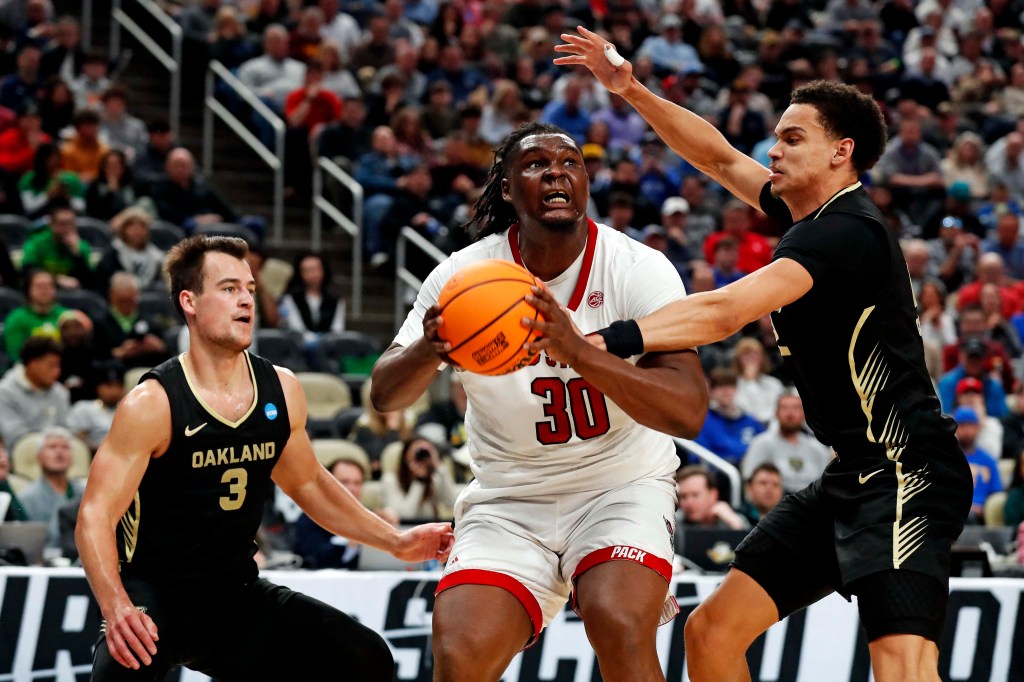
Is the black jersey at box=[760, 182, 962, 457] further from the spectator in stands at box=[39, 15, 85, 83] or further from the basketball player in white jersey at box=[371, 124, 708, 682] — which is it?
the spectator in stands at box=[39, 15, 85, 83]

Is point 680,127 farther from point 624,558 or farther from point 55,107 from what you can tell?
point 55,107

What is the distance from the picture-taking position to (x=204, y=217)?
13.5 metres

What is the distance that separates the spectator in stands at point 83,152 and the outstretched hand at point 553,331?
9901 millimetres

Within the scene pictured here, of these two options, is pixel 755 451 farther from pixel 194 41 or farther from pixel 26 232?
pixel 194 41

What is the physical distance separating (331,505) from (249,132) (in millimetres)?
10340

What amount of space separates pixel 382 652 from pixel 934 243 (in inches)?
466

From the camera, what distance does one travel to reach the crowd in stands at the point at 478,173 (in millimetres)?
11211

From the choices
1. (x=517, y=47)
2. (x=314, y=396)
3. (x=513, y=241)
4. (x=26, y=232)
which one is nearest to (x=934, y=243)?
(x=517, y=47)

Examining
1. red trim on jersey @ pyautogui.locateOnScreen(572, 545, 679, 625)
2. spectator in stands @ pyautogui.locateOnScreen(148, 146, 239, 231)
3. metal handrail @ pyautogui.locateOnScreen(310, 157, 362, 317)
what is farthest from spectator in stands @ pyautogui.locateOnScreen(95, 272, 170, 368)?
red trim on jersey @ pyautogui.locateOnScreen(572, 545, 679, 625)

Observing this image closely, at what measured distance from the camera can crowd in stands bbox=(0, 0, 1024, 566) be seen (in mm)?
11211

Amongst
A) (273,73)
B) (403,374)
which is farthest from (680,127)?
(273,73)

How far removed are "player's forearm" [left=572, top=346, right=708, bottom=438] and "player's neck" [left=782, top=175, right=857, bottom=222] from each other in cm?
82

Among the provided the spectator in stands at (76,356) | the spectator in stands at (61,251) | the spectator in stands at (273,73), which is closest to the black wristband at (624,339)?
the spectator in stands at (76,356)

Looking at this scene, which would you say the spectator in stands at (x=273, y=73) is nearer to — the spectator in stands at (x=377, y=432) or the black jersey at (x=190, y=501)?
the spectator in stands at (x=377, y=432)
